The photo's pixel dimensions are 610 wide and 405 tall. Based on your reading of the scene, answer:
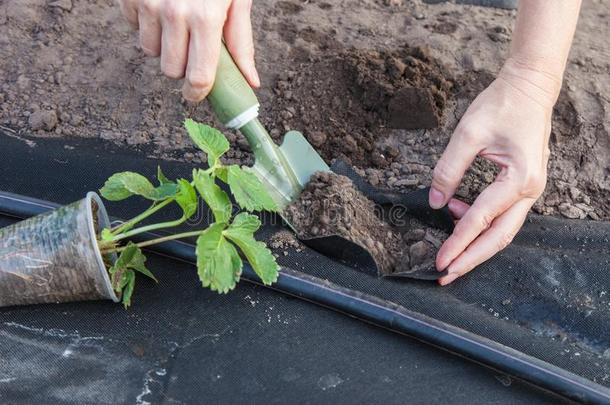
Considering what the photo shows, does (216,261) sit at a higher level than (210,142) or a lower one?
lower

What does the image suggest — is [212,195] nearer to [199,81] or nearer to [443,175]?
[199,81]

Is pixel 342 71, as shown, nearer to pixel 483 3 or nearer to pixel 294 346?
→ pixel 483 3

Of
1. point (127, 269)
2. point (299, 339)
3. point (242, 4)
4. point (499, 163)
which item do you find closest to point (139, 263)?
point (127, 269)

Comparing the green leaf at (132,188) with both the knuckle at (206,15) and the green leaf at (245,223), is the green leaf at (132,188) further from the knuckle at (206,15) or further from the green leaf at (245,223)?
the knuckle at (206,15)

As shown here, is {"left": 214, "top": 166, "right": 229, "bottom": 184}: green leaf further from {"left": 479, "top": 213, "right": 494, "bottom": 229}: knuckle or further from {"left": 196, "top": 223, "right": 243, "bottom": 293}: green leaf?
{"left": 479, "top": 213, "right": 494, "bottom": 229}: knuckle

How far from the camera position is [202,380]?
138 centimetres

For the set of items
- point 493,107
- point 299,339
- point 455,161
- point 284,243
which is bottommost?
point 299,339

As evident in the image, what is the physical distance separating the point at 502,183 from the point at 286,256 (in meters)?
0.52

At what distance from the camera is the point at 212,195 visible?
134 centimetres

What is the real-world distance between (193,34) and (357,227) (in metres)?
0.58

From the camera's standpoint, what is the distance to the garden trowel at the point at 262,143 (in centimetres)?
153

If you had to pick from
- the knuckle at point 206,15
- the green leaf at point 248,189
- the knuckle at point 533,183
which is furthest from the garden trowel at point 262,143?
the knuckle at point 533,183

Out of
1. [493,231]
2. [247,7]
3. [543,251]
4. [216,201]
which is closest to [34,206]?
[216,201]

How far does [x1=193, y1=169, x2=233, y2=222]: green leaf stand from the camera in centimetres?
132
